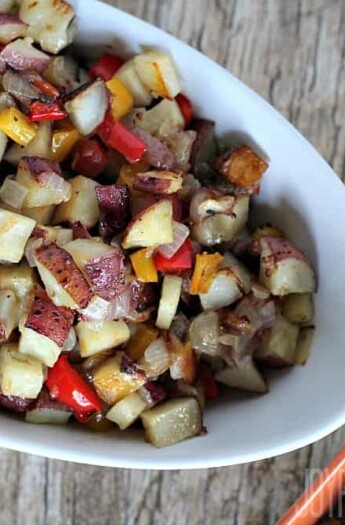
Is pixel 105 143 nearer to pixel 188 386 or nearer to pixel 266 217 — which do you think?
pixel 266 217

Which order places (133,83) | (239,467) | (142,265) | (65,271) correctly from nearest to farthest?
(65,271), (142,265), (133,83), (239,467)

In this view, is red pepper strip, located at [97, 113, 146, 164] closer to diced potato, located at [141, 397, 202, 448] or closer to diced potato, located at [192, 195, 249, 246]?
diced potato, located at [192, 195, 249, 246]

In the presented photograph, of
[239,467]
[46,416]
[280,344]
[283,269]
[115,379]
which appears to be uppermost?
[283,269]

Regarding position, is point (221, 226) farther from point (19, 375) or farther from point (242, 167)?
point (19, 375)

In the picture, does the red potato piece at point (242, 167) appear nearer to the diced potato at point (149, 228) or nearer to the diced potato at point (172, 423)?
the diced potato at point (149, 228)

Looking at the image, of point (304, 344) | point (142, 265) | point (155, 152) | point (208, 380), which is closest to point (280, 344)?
point (304, 344)

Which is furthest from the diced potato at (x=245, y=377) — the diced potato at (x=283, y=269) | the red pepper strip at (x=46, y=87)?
the red pepper strip at (x=46, y=87)

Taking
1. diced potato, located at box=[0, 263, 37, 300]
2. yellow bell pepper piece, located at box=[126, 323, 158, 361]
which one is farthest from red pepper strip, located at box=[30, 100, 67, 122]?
yellow bell pepper piece, located at box=[126, 323, 158, 361]
